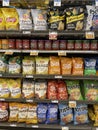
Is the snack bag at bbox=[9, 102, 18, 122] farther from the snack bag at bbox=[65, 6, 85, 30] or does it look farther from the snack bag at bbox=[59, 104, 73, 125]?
the snack bag at bbox=[65, 6, 85, 30]

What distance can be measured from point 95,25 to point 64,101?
1075 mm

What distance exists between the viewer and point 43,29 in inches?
130

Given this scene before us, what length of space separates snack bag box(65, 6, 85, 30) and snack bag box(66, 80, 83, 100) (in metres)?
0.80

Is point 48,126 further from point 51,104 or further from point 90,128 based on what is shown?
point 90,128

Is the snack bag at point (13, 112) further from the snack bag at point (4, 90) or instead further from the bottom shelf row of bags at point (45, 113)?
the snack bag at point (4, 90)

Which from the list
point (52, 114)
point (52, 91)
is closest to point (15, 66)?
point (52, 91)

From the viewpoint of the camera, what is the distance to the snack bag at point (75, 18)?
3.21 meters

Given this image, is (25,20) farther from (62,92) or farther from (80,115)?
(80,115)

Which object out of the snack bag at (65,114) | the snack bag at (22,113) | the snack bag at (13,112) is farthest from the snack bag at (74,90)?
the snack bag at (13,112)

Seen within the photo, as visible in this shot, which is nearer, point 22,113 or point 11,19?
point 11,19

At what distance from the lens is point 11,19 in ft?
11.0

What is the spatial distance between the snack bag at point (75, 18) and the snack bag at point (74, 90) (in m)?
0.80

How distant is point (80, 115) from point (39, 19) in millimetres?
1408

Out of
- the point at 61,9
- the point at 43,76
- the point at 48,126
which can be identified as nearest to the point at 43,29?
the point at 61,9
